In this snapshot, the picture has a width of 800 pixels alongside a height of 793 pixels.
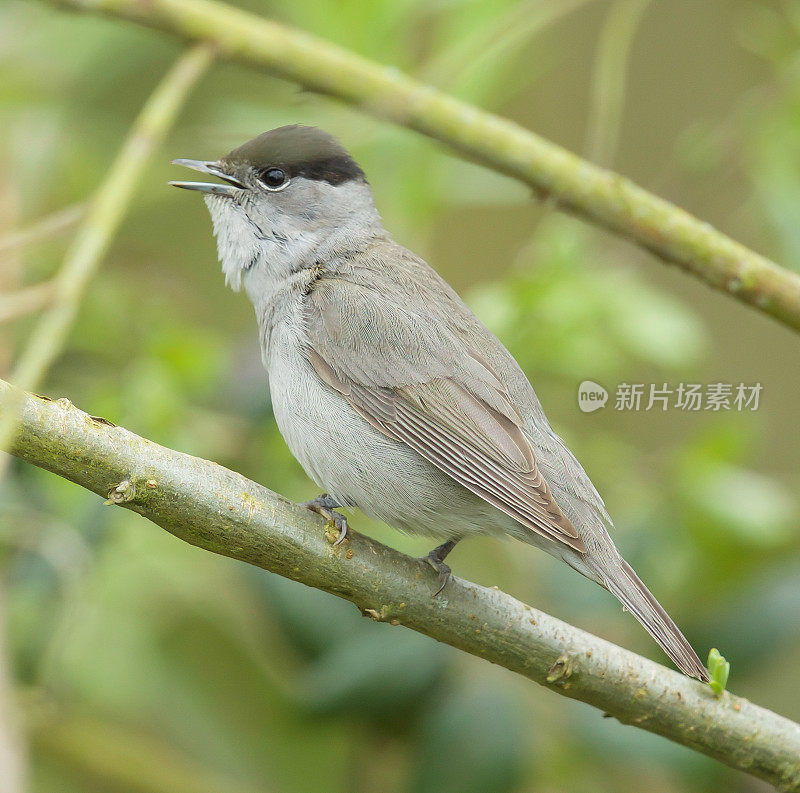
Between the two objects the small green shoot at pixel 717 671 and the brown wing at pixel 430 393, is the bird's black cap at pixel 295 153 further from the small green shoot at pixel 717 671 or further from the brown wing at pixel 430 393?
the small green shoot at pixel 717 671

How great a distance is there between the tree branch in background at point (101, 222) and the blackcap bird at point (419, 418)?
0.16 metres

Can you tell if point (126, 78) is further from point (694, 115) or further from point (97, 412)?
point (694, 115)

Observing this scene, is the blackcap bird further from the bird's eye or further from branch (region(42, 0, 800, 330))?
branch (region(42, 0, 800, 330))

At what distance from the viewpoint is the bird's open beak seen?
8.69ft

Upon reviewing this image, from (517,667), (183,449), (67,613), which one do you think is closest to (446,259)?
(183,449)

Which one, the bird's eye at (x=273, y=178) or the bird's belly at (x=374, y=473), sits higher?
the bird's eye at (x=273, y=178)

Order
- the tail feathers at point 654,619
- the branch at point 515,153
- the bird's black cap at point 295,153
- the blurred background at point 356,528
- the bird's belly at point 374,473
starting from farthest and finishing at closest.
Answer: the blurred background at point 356,528
the bird's black cap at point 295,153
the branch at point 515,153
the bird's belly at point 374,473
the tail feathers at point 654,619

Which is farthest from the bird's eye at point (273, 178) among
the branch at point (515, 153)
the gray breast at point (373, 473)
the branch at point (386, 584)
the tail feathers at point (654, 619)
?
the tail feathers at point (654, 619)

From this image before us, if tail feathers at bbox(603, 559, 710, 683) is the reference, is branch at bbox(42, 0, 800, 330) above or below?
above

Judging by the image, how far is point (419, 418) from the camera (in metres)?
2.46

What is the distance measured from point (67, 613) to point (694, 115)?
486 centimetres

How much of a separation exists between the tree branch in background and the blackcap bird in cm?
16

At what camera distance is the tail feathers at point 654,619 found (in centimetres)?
201

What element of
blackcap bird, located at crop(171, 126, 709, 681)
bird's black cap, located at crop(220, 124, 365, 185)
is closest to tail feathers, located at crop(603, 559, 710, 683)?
blackcap bird, located at crop(171, 126, 709, 681)
